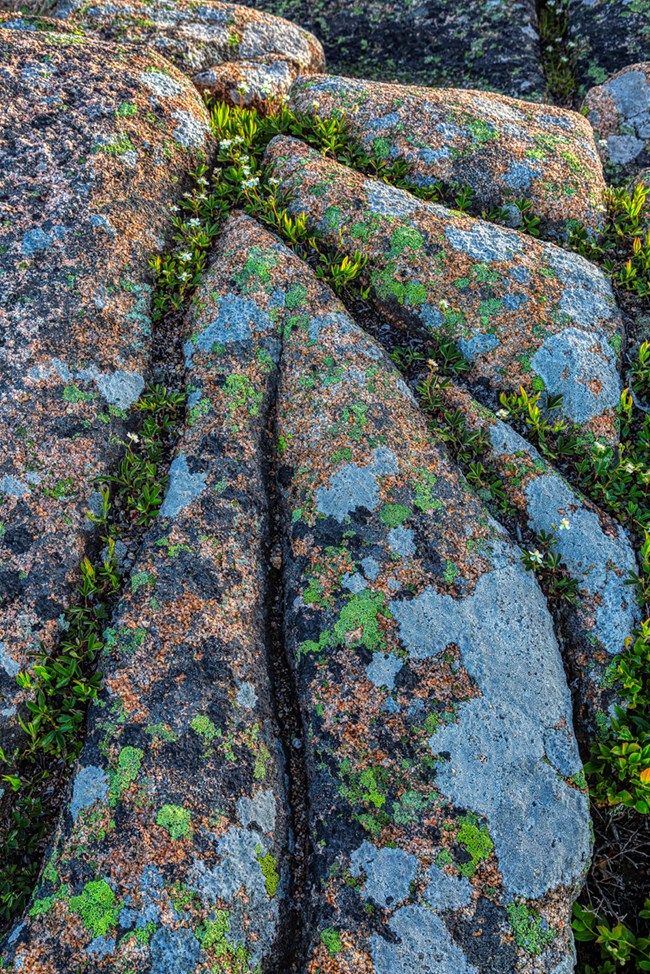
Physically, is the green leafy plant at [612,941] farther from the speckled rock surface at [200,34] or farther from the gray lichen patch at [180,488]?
the speckled rock surface at [200,34]

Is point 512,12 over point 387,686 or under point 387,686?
over

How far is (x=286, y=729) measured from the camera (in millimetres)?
4312

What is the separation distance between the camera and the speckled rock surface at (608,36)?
9.51m

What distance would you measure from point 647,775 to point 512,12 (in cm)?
1197

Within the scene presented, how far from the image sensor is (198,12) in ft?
27.4

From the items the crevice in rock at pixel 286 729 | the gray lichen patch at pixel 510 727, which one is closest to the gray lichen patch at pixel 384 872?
the crevice in rock at pixel 286 729

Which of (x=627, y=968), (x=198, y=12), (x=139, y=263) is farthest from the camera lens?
(x=198, y=12)

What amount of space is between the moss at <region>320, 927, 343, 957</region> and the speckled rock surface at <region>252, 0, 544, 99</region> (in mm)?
11028

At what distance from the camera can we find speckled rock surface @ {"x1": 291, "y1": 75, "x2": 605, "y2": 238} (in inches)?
271

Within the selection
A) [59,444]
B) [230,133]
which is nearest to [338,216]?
[230,133]

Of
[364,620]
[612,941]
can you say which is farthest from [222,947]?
[612,941]

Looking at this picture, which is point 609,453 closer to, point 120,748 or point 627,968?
point 627,968

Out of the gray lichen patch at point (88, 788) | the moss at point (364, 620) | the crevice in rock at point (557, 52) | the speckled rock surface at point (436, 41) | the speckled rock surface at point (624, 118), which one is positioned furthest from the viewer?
the speckled rock surface at point (436, 41)

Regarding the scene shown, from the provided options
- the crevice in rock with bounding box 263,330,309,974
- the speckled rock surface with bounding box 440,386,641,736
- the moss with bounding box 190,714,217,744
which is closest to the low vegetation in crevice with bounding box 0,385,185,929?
the moss with bounding box 190,714,217,744
